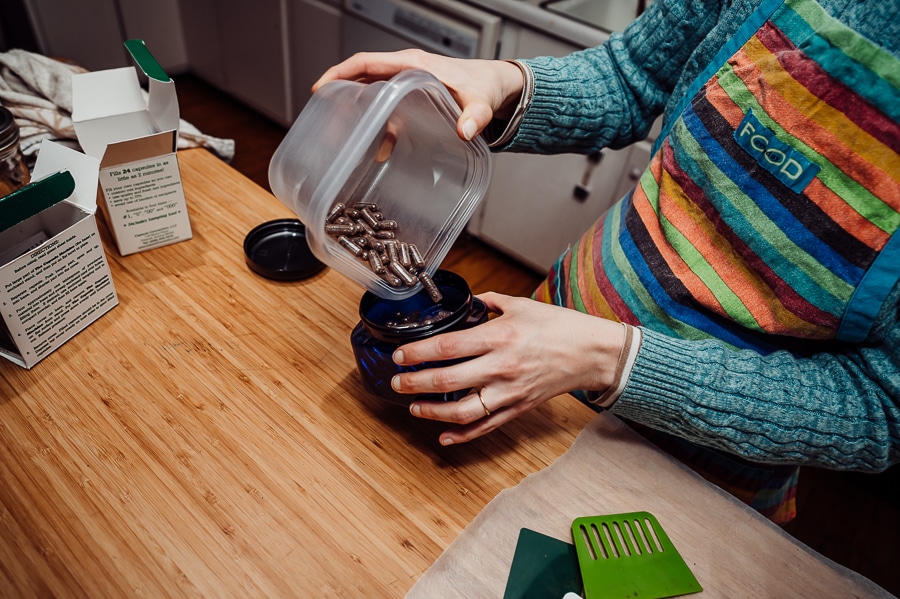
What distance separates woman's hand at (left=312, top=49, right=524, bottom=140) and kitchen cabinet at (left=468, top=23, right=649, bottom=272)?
883mm

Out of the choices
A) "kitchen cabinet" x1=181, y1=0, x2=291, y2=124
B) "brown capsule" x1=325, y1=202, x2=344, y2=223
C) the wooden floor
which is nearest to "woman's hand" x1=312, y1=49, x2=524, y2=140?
"brown capsule" x1=325, y1=202, x2=344, y2=223

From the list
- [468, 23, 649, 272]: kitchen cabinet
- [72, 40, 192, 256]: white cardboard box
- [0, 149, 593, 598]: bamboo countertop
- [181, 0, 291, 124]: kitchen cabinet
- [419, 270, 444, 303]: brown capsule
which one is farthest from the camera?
[181, 0, 291, 124]: kitchen cabinet

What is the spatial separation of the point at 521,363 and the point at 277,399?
1.00ft

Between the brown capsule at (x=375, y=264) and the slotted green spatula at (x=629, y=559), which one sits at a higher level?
the brown capsule at (x=375, y=264)

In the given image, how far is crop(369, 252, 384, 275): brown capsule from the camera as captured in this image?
0.65m

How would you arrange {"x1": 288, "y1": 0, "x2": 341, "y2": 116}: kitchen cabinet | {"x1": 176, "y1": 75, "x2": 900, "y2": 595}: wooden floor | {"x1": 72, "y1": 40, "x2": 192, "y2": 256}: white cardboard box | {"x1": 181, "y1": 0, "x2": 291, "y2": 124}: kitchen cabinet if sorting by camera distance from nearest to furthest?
1. {"x1": 72, "y1": 40, "x2": 192, "y2": 256}: white cardboard box
2. {"x1": 176, "y1": 75, "x2": 900, "y2": 595}: wooden floor
3. {"x1": 288, "y1": 0, "x2": 341, "y2": 116}: kitchen cabinet
4. {"x1": 181, "y1": 0, "x2": 291, "y2": 124}: kitchen cabinet

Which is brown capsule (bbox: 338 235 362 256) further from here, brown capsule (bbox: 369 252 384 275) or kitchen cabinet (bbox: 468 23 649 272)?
kitchen cabinet (bbox: 468 23 649 272)

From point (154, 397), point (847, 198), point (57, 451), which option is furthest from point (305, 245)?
point (847, 198)

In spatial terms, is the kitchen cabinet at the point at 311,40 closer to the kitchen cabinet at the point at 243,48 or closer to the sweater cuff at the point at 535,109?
the kitchen cabinet at the point at 243,48

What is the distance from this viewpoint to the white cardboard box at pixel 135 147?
0.77 metres

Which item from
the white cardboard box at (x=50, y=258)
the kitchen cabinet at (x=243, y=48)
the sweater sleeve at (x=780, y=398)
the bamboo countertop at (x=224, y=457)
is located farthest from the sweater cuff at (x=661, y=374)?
the kitchen cabinet at (x=243, y=48)

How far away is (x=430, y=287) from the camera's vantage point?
67 centimetres

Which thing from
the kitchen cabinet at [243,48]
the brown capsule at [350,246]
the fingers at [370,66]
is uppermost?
the fingers at [370,66]

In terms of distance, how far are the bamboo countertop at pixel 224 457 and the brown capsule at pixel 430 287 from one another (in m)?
0.16
